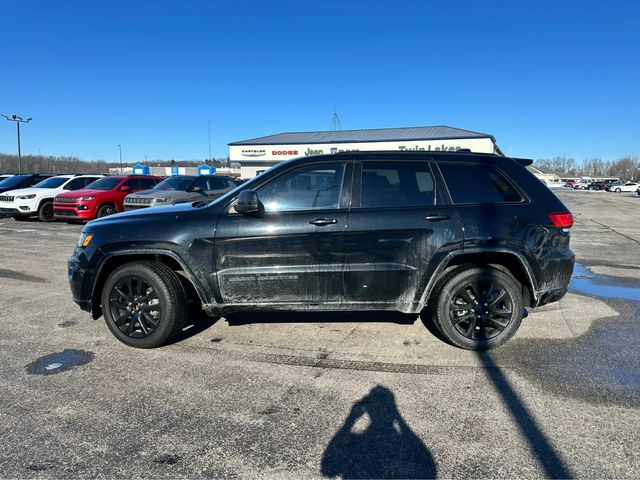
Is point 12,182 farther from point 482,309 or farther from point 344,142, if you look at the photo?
point 344,142

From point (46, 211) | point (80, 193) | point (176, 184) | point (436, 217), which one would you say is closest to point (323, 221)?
point (436, 217)

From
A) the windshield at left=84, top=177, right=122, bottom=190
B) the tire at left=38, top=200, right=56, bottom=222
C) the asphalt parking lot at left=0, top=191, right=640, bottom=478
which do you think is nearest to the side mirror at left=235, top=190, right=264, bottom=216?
the asphalt parking lot at left=0, top=191, right=640, bottom=478

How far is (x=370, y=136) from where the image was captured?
46.5 m

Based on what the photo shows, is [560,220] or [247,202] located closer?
[247,202]

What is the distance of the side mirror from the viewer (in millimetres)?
3777

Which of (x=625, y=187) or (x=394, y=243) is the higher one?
(x=625, y=187)

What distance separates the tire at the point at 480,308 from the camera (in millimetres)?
4062

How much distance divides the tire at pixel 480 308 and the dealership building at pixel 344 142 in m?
37.1

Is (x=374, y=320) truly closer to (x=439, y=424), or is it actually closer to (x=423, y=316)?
(x=423, y=316)

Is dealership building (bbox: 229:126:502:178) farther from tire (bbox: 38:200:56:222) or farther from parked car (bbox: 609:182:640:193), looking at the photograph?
parked car (bbox: 609:182:640:193)

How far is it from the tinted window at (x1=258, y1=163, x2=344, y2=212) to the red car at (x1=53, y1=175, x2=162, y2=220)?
Result: 12060 mm

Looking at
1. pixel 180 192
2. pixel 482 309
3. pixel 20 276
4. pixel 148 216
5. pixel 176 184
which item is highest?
pixel 176 184

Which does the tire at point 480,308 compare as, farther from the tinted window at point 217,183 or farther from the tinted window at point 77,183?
the tinted window at point 77,183

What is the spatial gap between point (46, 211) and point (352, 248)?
1567cm
